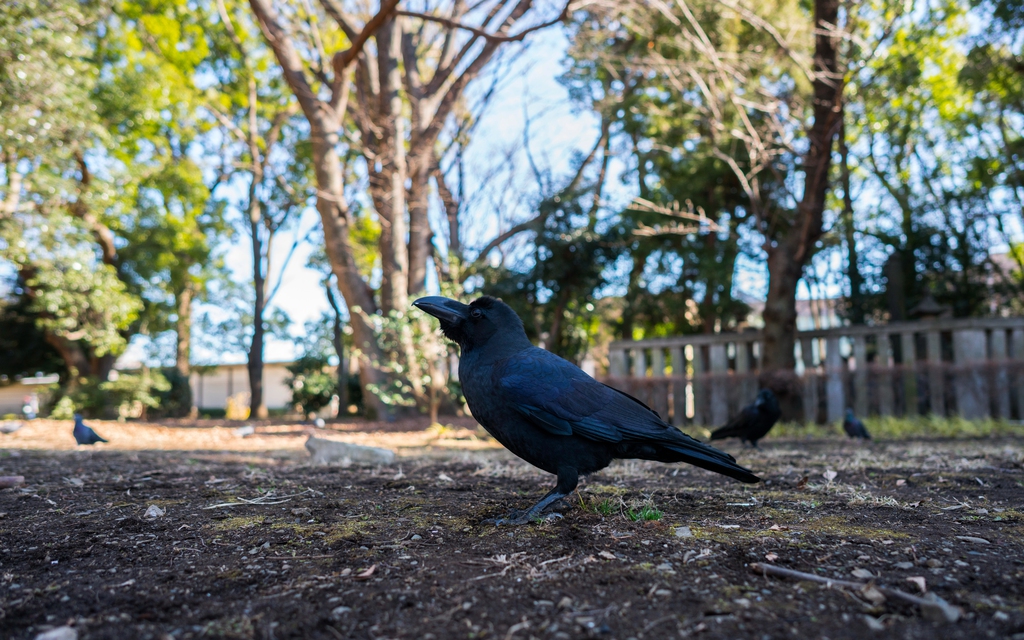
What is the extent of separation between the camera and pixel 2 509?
293 cm

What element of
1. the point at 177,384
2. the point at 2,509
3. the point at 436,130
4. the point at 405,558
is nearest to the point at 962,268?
the point at 436,130

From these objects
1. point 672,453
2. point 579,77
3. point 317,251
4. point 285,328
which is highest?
point 579,77

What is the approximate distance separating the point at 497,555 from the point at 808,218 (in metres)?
8.46

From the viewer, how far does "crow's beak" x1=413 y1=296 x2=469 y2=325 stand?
308 centimetres

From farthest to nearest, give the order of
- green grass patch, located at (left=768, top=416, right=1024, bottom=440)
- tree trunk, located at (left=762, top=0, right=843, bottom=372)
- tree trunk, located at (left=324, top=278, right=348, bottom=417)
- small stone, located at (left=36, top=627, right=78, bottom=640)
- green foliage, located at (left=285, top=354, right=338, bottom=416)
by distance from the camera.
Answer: tree trunk, located at (left=324, top=278, right=348, bottom=417) < green foliage, located at (left=285, top=354, right=338, bottom=416) < tree trunk, located at (left=762, top=0, right=843, bottom=372) < green grass patch, located at (left=768, top=416, right=1024, bottom=440) < small stone, located at (left=36, top=627, right=78, bottom=640)

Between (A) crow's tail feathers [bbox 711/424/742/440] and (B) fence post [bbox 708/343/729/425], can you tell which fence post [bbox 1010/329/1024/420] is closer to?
(B) fence post [bbox 708/343/729/425]

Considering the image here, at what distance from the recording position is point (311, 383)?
15.1 metres

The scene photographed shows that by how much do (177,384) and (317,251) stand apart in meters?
5.88

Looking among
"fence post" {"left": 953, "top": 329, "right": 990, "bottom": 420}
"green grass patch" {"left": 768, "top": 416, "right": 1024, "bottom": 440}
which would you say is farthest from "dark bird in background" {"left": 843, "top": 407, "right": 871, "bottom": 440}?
"fence post" {"left": 953, "top": 329, "right": 990, "bottom": 420}

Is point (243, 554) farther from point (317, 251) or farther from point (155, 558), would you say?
point (317, 251)

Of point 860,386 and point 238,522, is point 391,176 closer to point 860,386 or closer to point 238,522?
point 860,386

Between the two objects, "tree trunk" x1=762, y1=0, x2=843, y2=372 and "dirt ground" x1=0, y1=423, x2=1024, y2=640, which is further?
"tree trunk" x1=762, y1=0, x2=843, y2=372

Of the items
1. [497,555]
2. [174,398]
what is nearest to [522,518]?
[497,555]

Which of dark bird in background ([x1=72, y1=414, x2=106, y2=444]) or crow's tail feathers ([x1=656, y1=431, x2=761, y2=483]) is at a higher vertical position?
crow's tail feathers ([x1=656, y1=431, x2=761, y2=483])
